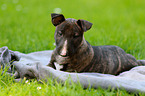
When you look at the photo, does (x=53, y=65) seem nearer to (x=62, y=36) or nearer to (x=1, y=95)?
(x=62, y=36)

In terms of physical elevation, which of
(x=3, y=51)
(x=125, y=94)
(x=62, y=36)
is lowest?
(x=125, y=94)

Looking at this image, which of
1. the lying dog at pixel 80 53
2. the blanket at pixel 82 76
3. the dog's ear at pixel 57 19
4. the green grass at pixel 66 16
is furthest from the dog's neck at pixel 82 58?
the green grass at pixel 66 16

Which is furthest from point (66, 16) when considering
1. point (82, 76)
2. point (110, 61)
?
point (82, 76)

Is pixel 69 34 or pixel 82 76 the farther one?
pixel 69 34

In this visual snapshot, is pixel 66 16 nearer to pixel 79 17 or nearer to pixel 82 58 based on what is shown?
pixel 79 17

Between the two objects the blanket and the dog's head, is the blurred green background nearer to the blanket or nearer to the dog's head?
the blanket

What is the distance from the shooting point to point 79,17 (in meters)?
10.2

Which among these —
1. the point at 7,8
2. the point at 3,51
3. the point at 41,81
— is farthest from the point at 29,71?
the point at 7,8

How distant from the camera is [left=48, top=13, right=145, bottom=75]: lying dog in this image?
400 cm

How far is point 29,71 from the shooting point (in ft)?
13.7

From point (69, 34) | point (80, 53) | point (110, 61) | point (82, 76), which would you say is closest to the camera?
point (82, 76)

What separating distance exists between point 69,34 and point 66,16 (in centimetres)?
619

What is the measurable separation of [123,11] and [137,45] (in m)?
5.90

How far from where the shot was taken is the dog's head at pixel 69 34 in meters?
3.94
